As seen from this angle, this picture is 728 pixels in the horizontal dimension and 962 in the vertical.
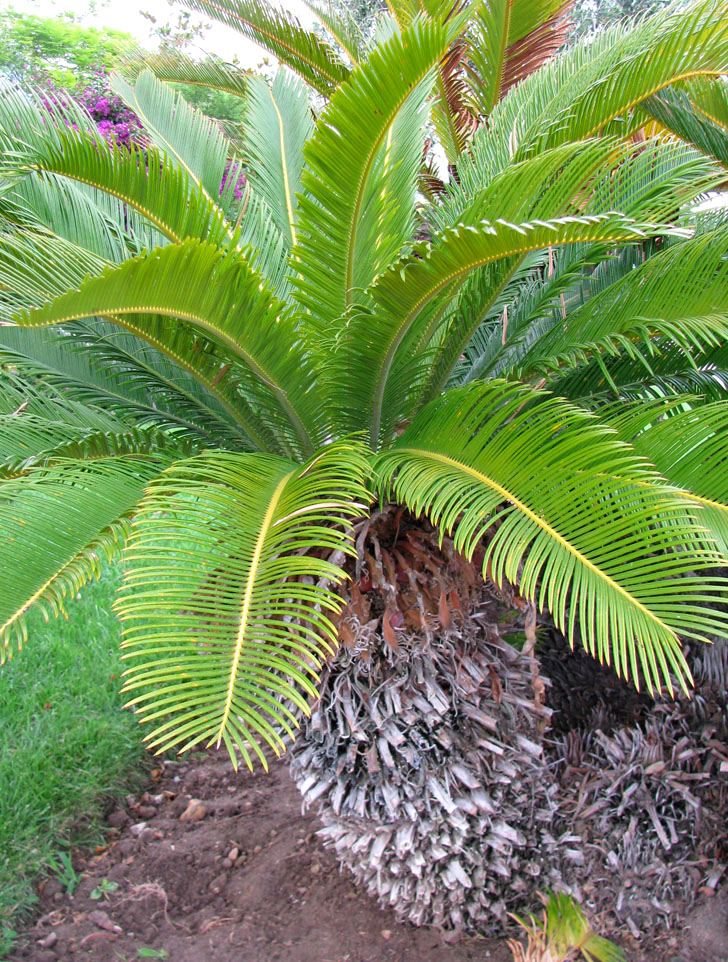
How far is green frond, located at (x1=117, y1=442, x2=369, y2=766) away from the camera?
1135 mm

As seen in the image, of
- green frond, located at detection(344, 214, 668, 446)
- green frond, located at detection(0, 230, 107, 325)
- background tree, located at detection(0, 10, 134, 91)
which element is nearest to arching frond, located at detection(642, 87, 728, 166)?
green frond, located at detection(344, 214, 668, 446)

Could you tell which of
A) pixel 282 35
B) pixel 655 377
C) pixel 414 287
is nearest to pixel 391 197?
pixel 414 287

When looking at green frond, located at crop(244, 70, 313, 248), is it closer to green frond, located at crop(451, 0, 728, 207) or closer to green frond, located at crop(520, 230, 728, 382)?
green frond, located at crop(451, 0, 728, 207)

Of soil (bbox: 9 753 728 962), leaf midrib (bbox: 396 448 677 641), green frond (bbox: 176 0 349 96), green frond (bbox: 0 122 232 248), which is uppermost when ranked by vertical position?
green frond (bbox: 176 0 349 96)

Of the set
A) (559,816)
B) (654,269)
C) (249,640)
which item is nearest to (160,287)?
(249,640)

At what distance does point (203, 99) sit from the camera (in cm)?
1223

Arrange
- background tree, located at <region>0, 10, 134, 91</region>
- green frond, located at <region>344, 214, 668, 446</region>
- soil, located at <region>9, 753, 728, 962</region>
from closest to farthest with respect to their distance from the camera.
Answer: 1. green frond, located at <region>344, 214, 668, 446</region>
2. soil, located at <region>9, 753, 728, 962</region>
3. background tree, located at <region>0, 10, 134, 91</region>

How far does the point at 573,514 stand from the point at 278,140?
2234 mm

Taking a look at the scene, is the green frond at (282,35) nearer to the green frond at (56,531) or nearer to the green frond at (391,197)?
A: the green frond at (391,197)

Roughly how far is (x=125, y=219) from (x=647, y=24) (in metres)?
1.92

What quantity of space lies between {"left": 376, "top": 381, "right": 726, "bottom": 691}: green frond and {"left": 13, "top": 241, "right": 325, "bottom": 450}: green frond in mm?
370

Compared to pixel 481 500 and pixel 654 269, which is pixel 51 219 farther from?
pixel 654 269

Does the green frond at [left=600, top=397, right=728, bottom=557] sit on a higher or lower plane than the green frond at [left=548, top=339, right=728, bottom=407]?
lower

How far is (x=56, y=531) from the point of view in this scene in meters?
1.55
